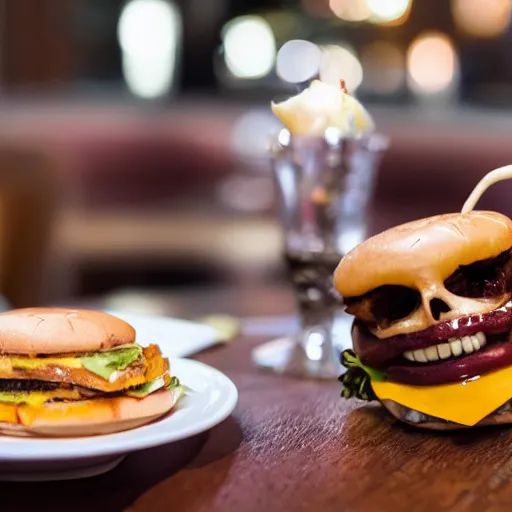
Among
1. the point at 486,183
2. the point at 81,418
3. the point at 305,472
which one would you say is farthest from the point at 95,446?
the point at 486,183

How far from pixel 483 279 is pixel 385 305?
0.09m

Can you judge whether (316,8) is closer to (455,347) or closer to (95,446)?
(455,347)

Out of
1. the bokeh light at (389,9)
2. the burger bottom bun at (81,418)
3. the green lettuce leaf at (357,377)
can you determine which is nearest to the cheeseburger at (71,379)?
the burger bottom bun at (81,418)

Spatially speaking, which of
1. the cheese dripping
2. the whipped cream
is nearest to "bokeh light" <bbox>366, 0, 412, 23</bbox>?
the whipped cream

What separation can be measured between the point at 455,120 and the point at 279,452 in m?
2.81

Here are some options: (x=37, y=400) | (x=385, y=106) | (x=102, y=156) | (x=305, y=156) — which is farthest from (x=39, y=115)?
(x=37, y=400)

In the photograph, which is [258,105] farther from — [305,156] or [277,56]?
[305,156]

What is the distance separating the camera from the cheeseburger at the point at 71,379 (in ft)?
2.23

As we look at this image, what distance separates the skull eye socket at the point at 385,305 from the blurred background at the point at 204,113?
2.32 metres

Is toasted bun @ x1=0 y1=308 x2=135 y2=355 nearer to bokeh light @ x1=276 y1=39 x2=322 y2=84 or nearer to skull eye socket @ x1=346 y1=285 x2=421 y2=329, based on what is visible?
skull eye socket @ x1=346 y1=285 x2=421 y2=329

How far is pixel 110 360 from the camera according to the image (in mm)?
706

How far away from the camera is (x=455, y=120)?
3.37 metres

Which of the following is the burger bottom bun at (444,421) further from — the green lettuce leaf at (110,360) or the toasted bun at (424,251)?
the green lettuce leaf at (110,360)

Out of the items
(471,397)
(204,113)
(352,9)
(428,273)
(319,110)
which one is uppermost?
(352,9)
